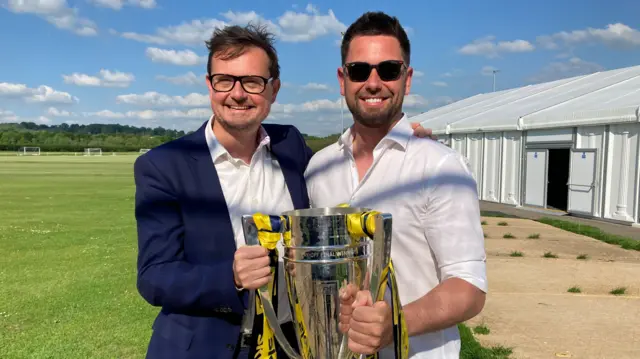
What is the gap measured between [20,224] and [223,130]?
39.6ft

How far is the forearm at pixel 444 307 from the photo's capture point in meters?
1.60

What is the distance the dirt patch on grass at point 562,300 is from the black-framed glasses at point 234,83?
395 centimetres

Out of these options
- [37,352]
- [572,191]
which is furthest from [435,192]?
[572,191]

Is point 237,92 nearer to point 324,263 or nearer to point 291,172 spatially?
point 291,172

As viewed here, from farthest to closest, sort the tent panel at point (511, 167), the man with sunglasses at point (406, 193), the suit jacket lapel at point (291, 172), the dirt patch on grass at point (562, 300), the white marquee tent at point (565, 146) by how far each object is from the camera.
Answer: the tent panel at point (511, 167) → the white marquee tent at point (565, 146) → the dirt patch on grass at point (562, 300) → the suit jacket lapel at point (291, 172) → the man with sunglasses at point (406, 193)

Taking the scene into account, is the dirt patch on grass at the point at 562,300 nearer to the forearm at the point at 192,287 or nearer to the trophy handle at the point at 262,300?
the trophy handle at the point at 262,300

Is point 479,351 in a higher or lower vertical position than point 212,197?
lower

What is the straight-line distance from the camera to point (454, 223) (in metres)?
1.78

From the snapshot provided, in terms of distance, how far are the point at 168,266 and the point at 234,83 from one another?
0.81 metres

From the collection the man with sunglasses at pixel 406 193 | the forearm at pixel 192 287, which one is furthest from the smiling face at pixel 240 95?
the forearm at pixel 192 287

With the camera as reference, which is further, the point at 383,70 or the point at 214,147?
the point at 214,147

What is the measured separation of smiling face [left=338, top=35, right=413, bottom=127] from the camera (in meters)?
2.00

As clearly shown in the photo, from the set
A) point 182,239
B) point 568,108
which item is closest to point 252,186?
point 182,239

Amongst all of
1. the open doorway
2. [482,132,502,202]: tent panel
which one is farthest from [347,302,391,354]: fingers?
the open doorway
